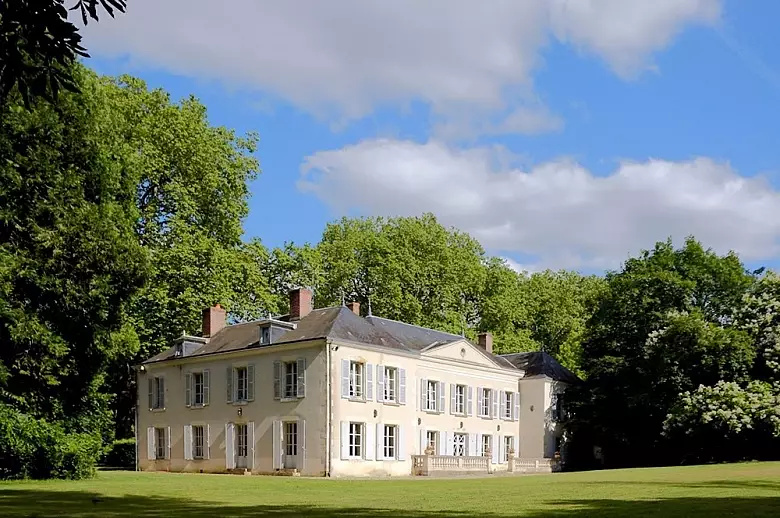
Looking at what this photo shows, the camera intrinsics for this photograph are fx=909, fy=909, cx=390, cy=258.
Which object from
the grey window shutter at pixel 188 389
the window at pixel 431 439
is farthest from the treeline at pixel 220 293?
the window at pixel 431 439

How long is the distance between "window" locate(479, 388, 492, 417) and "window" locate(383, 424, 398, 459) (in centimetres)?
679

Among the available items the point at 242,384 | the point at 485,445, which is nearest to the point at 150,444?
the point at 242,384

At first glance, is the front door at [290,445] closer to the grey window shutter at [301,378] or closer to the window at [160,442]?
the grey window shutter at [301,378]

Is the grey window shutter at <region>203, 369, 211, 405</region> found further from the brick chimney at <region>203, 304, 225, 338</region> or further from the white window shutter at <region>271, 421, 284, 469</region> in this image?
the white window shutter at <region>271, 421, 284, 469</region>

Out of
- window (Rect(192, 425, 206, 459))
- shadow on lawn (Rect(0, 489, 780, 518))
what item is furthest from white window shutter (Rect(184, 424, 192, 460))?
shadow on lawn (Rect(0, 489, 780, 518))

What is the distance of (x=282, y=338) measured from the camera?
3375 centimetres

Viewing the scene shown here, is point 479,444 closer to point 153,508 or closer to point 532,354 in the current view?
point 532,354

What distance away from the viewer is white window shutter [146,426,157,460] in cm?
3772

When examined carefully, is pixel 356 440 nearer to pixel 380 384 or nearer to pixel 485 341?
pixel 380 384

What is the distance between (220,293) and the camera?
36.2 metres

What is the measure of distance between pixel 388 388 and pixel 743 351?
14.4 metres

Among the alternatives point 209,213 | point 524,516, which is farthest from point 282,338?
point 524,516

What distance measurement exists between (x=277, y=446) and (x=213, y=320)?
21.7 ft

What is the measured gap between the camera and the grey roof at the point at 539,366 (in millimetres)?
42656
